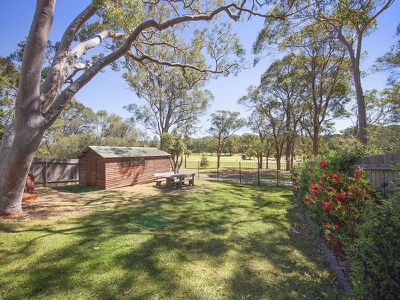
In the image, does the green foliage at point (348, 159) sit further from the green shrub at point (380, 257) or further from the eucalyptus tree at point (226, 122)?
the eucalyptus tree at point (226, 122)

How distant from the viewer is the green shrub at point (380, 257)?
2.01 metres

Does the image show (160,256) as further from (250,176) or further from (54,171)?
(250,176)

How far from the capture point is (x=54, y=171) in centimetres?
1388

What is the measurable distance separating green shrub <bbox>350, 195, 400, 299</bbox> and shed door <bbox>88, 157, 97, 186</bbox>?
45.9 feet

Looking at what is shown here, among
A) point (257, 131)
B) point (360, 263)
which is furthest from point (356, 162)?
point (257, 131)

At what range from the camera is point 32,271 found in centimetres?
378

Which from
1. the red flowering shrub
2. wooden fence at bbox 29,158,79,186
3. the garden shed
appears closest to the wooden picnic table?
the garden shed

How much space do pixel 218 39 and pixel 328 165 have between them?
9.76 metres

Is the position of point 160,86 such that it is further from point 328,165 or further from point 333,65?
point 328,165

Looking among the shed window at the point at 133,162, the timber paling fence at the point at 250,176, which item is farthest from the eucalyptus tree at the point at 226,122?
the shed window at the point at 133,162

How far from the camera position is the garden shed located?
42.7 feet

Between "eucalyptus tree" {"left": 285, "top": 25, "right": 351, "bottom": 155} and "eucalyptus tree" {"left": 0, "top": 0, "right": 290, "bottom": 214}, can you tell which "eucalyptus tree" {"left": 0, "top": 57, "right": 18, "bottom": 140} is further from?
"eucalyptus tree" {"left": 285, "top": 25, "right": 351, "bottom": 155}

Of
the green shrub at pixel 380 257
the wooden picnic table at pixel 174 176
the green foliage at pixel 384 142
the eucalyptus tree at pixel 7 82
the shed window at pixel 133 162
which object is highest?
the eucalyptus tree at pixel 7 82

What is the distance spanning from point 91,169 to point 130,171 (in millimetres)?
2464
